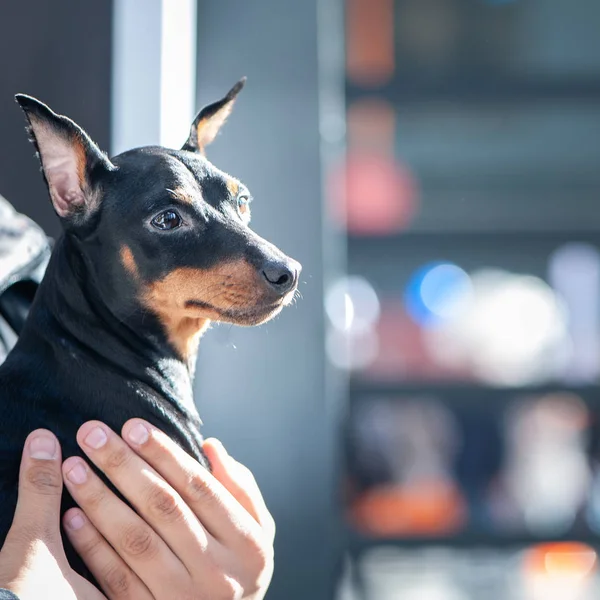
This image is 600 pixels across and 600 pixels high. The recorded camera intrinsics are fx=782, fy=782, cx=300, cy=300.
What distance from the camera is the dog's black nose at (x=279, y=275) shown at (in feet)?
2.20

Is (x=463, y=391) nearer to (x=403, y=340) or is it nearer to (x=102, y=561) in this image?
(x=403, y=340)

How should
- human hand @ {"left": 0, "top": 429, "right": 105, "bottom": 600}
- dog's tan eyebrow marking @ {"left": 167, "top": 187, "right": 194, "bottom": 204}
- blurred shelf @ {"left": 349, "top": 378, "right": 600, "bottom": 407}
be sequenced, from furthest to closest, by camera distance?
blurred shelf @ {"left": 349, "top": 378, "right": 600, "bottom": 407}, dog's tan eyebrow marking @ {"left": 167, "top": 187, "right": 194, "bottom": 204}, human hand @ {"left": 0, "top": 429, "right": 105, "bottom": 600}

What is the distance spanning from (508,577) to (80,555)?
1.62 metres

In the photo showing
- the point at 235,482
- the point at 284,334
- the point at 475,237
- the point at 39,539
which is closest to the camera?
the point at 39,539

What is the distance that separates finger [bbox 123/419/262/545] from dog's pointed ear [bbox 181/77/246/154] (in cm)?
28

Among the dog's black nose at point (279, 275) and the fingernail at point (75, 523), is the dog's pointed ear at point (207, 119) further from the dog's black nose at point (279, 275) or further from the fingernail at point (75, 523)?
the fingernail at point (75, 523)

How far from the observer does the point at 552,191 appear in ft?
7.63

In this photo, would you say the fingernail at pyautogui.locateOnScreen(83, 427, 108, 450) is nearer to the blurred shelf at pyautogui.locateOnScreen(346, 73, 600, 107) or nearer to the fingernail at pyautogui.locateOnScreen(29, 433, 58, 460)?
the fingernail at pyautogui.locateOnScreen(29, 433, 58, 460)

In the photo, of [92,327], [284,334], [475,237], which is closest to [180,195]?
[92,327]

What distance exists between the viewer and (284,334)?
1861 millimetres

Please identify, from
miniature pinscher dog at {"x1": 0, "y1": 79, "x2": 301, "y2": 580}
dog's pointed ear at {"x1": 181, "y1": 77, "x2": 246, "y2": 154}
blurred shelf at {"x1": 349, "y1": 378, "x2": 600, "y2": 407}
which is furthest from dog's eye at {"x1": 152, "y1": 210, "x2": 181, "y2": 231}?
blurred shelf at {"x1": 349, "y1": 378, "x2": 600, "y2": 407}

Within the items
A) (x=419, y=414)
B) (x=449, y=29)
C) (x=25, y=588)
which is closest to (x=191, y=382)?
(x=25, y=588)

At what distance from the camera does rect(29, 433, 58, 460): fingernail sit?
0.61 metres

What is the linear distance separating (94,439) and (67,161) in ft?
0.78
